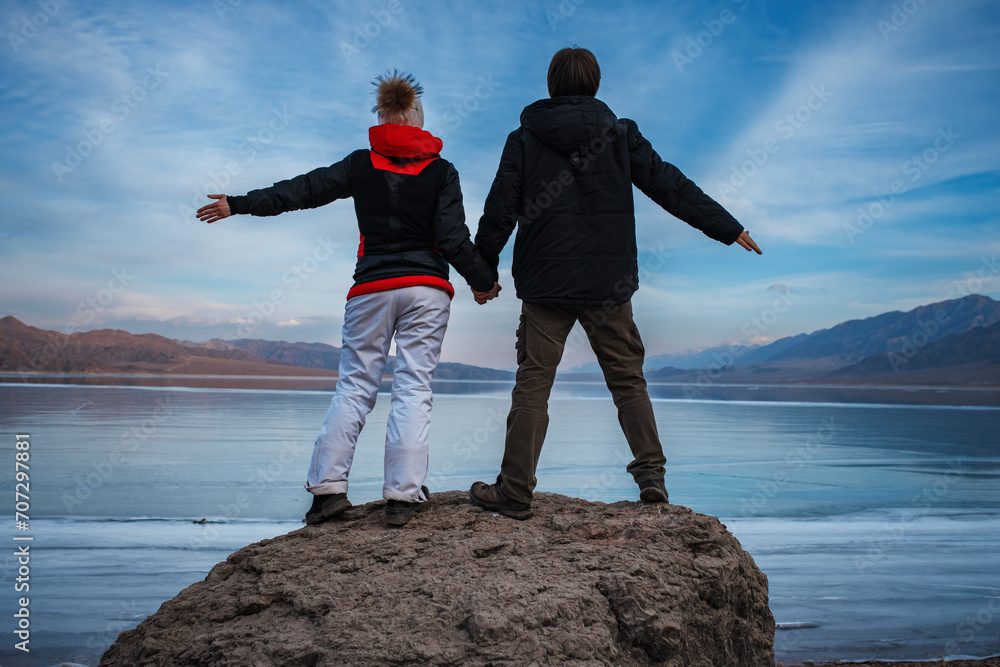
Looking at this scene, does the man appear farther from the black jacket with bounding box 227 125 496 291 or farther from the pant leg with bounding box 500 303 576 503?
the black jacket with bounding box 227 125 496 291

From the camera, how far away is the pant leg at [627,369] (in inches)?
128

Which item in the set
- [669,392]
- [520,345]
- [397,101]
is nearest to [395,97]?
[397,101]

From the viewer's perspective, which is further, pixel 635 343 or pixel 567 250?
pixel 635 343

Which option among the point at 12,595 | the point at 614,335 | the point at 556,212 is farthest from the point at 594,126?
the point at 12,595

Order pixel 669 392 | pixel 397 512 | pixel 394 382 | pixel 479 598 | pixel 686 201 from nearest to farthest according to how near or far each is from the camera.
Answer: pixel 479 598 → pixel 397 512 → pixel 394 382 → pixel 686 201 → pixel 669 392

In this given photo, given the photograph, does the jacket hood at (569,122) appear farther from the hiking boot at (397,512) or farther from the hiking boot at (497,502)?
the hiking boot at (397,512)

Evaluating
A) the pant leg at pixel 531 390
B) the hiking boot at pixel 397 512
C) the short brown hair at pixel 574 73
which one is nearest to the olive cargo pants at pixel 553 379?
the pant leg at pixel 531 390

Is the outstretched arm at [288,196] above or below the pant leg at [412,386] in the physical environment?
above

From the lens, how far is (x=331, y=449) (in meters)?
3.12

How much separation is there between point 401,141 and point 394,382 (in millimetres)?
1234

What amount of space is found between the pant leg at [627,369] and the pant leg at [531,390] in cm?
15

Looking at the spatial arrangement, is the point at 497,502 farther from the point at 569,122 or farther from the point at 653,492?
the point at 569,122

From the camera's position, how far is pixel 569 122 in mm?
3174

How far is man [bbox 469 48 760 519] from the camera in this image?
318cm
